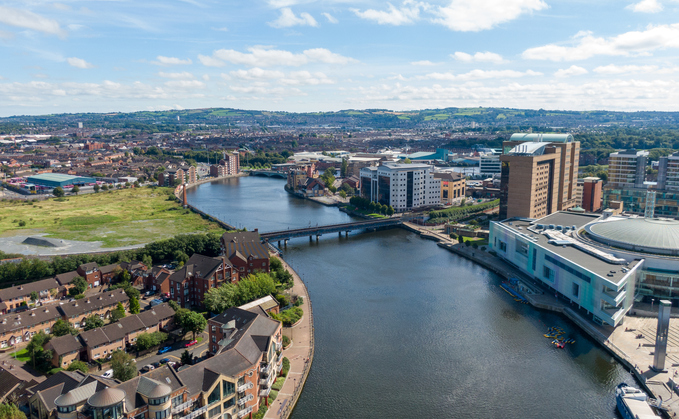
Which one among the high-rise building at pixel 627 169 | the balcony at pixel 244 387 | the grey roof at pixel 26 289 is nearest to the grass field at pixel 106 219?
the grey roof at pixel 26 289

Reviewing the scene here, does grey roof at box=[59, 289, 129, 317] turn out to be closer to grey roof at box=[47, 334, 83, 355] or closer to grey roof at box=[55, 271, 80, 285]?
grey roof at box=[47, 334, 83, 355]

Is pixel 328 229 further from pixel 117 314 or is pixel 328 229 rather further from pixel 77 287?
pixel 117 314

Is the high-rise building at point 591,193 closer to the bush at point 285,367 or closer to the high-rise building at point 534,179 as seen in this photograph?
the high-rise building at point 534,179

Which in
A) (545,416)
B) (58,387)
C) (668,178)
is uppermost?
(668,178)

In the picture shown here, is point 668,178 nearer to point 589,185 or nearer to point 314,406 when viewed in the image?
point 589,185

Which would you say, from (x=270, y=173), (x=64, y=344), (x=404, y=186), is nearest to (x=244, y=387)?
(x=64, y=344)

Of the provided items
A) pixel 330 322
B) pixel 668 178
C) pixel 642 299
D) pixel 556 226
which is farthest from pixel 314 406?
pixel 668 178

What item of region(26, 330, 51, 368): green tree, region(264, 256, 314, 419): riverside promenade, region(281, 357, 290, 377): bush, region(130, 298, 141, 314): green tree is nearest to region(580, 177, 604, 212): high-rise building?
region(264, 256, 314, 419): riverside promenade
